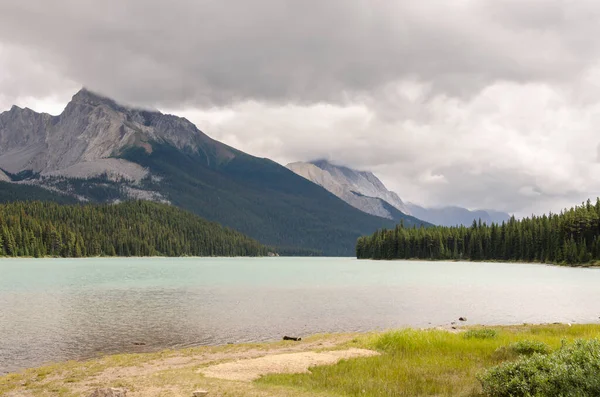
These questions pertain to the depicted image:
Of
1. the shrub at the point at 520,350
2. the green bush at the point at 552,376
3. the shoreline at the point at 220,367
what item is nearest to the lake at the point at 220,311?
the shoreline at the point at 220,367

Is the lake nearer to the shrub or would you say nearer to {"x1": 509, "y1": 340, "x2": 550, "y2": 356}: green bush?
the shrub

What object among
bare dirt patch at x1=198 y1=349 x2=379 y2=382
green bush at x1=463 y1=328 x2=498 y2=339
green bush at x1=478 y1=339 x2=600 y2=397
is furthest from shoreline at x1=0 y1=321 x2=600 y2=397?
green bush at x1=478 y1=339 x2=600 y2=397

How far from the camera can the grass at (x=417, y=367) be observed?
23.1 m

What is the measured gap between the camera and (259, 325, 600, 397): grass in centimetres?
2309

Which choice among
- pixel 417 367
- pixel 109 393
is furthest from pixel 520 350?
pixel 109 393

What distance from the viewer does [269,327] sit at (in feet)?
168

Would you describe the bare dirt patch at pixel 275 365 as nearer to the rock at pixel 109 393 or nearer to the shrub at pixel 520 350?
the rock at pixel 109 393

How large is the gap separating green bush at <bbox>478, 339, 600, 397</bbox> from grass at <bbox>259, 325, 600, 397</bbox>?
5.29 feet

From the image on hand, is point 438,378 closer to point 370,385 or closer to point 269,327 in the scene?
point 370,385

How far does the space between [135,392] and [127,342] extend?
21348 mm

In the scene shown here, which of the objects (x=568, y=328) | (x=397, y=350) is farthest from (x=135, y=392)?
(x=568, y=328)

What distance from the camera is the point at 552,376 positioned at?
1869 centimetres

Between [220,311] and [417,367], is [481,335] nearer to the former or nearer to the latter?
[417,367]

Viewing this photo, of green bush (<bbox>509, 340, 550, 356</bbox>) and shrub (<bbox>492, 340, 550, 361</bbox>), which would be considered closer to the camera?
green bush (<bbox>509, 340, 550, 356</bbox>)
